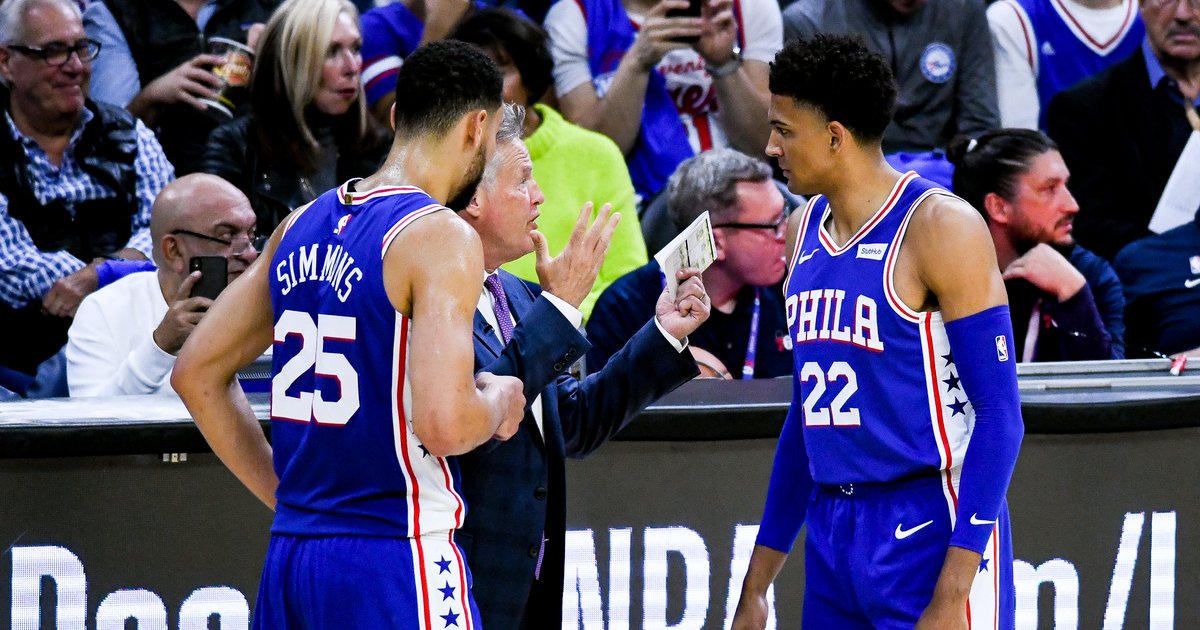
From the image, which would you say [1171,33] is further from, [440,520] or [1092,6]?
[440,520]

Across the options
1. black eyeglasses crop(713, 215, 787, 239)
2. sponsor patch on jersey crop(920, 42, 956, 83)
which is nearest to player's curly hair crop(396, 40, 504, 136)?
black eyeglasses crop(713, 215, 787, 239)

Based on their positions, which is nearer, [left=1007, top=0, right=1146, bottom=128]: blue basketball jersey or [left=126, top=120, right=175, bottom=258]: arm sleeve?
[left=126, top=120, right=175, bottom=258]: arm sleeve

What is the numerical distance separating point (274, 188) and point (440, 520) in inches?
127

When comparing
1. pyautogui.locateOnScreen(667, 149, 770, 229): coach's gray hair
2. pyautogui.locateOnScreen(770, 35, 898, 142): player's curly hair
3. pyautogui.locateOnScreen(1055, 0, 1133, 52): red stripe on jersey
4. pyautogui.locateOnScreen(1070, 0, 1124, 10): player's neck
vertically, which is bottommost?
pyautogui.locateOnScreen(770, 35, 898, 142): player's curly hair

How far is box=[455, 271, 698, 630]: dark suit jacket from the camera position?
3.03 m

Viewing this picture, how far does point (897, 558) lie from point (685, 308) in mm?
750

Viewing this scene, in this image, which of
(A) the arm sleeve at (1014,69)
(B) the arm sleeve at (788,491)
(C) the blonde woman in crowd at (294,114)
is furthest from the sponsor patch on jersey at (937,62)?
(B) the arm sleeve at (788,491)

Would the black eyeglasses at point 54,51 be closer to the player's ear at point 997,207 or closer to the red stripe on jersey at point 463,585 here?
the player's ear at point 997,207

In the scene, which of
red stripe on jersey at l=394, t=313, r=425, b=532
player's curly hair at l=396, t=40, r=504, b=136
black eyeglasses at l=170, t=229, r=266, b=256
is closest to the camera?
red stripe on jersey at l=394, t=313, r=425, b=532

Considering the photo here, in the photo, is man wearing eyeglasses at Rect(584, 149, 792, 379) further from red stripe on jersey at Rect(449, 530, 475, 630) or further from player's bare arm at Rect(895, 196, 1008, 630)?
red stripe on jersey at Rect(449, 530, 475, 630)

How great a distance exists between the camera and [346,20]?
232 inches

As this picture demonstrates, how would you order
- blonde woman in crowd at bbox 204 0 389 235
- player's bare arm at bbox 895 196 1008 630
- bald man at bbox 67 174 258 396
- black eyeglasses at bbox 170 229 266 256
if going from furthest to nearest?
blonde woman in crowd at bbox 204 0 389 235 < black eyeglasses at bbox 170 229 266 256 < bald man at bbox 67 174 258 396 < player's bare arm at bbox 895 196 1008 630

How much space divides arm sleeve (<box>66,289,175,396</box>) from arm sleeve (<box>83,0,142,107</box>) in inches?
68.9

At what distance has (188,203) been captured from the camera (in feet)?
16.2
